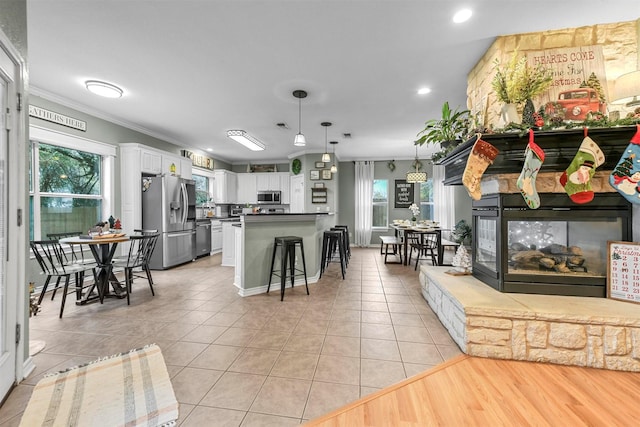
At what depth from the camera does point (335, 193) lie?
719 cm

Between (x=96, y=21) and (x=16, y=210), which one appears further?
(x=96, y=21)

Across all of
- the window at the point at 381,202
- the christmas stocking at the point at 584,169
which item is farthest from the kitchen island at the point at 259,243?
the window at the point at 381,202

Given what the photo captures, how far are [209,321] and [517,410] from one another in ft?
8.29

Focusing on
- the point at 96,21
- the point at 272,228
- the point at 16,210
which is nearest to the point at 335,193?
the point at 272,228

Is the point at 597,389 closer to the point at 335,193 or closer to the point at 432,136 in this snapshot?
the point at 432,136

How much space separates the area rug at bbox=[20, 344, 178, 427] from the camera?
129cm

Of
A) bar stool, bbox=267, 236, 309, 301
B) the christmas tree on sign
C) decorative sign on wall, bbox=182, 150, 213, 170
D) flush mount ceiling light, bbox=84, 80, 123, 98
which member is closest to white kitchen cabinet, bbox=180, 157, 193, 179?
decorative sign on wall, bbox=182, 150, 213, 170

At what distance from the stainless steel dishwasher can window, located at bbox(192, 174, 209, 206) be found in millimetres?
999

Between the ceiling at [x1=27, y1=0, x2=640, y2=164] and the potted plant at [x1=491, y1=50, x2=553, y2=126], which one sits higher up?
the ceiling at [x1=27, y1=0, x2=640, y2=164]

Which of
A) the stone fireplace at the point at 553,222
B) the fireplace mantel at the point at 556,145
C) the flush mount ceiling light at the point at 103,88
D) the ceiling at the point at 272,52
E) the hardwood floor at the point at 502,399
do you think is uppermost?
the ceiling at the point at 272,52

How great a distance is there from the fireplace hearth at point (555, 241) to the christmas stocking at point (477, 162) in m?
0.31

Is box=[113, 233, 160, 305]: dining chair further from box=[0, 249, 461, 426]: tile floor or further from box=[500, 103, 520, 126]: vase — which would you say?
box=[500, 103, 520, 126]: vase

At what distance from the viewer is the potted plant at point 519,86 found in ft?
7.22

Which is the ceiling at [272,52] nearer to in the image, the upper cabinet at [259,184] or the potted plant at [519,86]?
the potted plant at [519,86]
